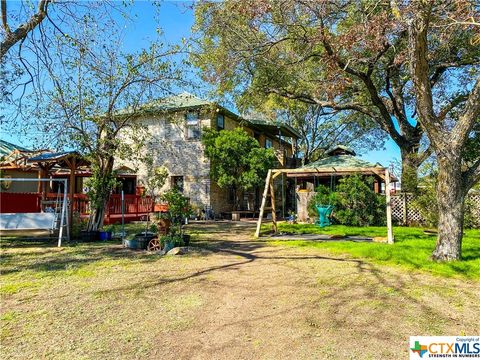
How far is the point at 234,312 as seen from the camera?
4.41 meters

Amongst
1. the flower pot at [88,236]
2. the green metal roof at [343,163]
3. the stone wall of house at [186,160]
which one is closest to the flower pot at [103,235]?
the flower pot at [88,236]

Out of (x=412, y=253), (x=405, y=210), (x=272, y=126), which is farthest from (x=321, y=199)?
(x=272, y=126)

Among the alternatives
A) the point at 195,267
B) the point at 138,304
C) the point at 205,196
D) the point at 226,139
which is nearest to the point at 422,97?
the point at 195,267

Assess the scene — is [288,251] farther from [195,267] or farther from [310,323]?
[310,323]

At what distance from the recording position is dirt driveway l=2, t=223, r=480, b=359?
3377mm

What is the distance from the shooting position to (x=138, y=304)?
15.4 feet

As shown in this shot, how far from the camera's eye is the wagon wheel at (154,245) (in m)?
9.14

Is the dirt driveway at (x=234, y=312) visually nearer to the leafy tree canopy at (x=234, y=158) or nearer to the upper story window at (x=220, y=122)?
the leafy tree canopy at (x=234, y=158)

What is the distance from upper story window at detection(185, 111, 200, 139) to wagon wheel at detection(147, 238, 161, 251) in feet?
41.9

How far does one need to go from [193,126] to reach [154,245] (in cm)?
1333

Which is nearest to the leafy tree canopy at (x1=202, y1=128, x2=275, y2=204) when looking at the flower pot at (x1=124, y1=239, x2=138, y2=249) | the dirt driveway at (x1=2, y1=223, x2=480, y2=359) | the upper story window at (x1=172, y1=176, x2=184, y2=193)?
the upper story window at (x1=172, y1=176, x2=184, y2=193)

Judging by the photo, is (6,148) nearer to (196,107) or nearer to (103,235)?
(103,235)

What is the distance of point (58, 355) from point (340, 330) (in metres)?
2.75

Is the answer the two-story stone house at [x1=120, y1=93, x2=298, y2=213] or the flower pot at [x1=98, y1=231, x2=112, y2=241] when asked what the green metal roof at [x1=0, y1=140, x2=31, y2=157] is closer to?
the two-story stone house at [x1=120, y1=93, x2=298, y2=213]
